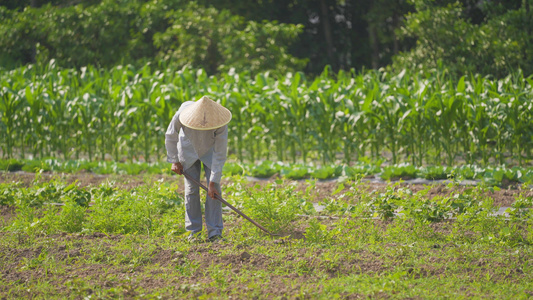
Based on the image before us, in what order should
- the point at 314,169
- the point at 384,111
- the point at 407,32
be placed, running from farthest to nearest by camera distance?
the point at 407,32 < the point at 384,111 < the point at 314,169

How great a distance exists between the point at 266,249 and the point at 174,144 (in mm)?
1182

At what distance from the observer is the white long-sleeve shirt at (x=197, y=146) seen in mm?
4906

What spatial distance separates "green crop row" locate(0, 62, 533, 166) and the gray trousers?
3909 mm

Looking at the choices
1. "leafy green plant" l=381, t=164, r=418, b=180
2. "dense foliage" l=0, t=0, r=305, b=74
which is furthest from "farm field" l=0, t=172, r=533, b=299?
"dense foliage" l=0, t=0, r=305, b=74

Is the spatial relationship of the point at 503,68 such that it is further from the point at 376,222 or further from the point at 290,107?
the point at 376,222

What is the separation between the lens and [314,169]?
8.05 m

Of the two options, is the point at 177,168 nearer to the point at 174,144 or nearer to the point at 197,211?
the point at 174,144

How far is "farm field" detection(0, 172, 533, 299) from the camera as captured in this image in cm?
381

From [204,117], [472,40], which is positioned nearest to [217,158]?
[204,117]

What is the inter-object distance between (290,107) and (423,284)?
18.5 ft

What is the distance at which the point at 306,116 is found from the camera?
9141 millimetres

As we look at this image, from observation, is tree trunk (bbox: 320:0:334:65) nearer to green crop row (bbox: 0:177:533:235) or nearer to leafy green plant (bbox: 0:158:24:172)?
leafy green plant (bbox: 0:158:24:172)

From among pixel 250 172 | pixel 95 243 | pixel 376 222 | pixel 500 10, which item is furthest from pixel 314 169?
pixel 500 10

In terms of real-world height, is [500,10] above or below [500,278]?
above
